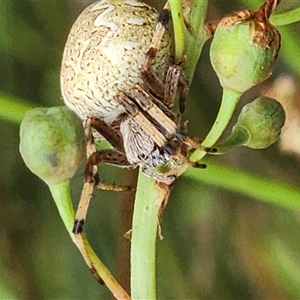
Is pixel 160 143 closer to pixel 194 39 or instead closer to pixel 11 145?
pixel 194 39

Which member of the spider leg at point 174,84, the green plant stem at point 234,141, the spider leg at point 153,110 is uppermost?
the spider leg at point 174,84

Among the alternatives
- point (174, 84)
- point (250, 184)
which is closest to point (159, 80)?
point (174, 84)

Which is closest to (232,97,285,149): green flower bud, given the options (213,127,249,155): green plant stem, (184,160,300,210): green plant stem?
(213,127,249,155): green plant stem

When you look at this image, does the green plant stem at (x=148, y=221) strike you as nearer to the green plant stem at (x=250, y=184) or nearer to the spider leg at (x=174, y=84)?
the spider leg at (x=174, y=84)

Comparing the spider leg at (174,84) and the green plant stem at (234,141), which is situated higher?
the spider leg at (174,84)

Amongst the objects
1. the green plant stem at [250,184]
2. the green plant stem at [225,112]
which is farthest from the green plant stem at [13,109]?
the green plant stem at [225,112]

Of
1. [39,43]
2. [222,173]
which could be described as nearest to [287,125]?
[222,173]
